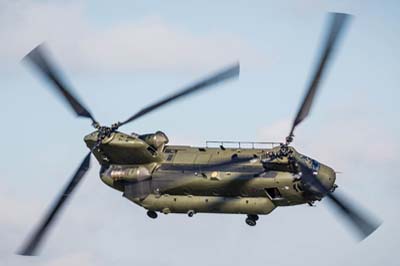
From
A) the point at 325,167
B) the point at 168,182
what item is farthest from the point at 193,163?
the point at 325,167

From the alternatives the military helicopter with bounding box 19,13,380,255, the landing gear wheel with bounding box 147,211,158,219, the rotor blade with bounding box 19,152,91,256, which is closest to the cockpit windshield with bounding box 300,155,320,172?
the military helicopter with bounding box 19,13,380,255

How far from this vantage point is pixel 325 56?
77.6 metres

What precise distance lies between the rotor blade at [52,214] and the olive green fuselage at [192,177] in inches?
61.9

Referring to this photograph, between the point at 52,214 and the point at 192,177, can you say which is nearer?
the point at 192,177

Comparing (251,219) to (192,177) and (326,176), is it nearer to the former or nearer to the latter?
(192,177)

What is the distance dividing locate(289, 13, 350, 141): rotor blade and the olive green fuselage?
349 cm

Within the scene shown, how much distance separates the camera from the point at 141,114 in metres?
81.0

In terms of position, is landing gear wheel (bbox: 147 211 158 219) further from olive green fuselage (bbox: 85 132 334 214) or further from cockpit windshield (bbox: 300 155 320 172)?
cockpit windshield (bbox: 300 155 320 172)

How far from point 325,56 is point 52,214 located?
17.9 m

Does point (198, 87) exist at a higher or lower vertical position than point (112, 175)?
higher

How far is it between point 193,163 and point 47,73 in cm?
976

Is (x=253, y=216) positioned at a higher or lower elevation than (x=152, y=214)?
higher

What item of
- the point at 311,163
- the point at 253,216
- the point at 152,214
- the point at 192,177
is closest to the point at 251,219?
the point at 253,216

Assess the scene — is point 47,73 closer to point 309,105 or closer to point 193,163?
point 193,163
